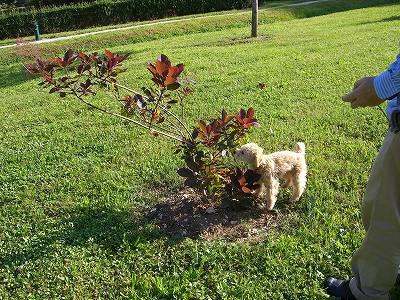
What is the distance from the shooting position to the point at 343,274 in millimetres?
2818

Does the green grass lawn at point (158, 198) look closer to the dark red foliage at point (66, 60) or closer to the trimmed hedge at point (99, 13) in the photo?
the dark red foliage at point (66, 60)

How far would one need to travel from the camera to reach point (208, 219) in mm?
3475

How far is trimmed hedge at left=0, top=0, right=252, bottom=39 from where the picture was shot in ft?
77.9

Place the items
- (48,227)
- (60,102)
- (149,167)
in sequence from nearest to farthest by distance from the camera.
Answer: (48,227) < (149,167) < (60,102)

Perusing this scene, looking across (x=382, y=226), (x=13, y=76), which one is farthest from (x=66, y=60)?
(x=13, y=76)

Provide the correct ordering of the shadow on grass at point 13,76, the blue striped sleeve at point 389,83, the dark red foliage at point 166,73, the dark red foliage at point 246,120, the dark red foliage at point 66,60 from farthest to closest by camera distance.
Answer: the shadow on grass at point 13,76
the dark red foliage at point 246,120
the dark red foliage at point 66,60
the dark red foliage at point 166,73
the blue striped sleeve at point 389,83

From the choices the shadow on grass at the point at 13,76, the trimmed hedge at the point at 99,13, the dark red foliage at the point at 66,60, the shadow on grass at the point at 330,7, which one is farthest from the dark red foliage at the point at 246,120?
the trimmed hedge at the point at 99,13

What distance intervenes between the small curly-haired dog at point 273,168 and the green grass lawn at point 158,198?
0.67 ft

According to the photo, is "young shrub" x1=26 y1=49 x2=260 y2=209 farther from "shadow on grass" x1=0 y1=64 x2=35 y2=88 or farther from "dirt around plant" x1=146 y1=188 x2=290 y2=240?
"shadow on grass" x1=0 y1=64 x2=35 y2=88

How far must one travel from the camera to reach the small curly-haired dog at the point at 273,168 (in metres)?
3.27

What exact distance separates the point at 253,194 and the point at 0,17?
78.6ft

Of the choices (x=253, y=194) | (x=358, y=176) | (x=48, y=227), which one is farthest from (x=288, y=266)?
(x=48, y=227)

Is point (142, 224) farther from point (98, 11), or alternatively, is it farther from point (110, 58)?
point (98, 11)

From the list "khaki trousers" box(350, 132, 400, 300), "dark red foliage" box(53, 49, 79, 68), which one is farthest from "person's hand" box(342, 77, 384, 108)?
"dark red foliage" box(53, 49, 79, 68)
